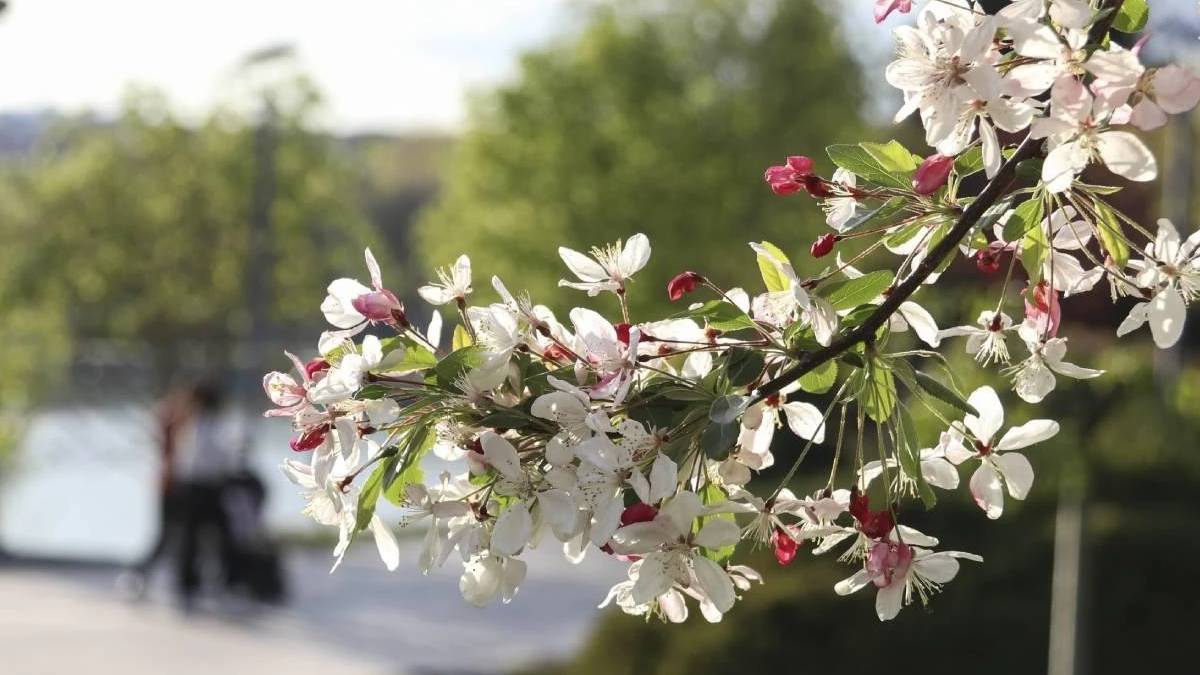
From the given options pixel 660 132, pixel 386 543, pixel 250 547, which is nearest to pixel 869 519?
pixel 386 543

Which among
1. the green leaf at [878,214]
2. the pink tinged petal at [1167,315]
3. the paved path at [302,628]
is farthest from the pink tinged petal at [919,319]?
the paved path at [302,628]

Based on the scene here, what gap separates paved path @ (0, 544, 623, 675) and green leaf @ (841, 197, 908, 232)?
848 cm

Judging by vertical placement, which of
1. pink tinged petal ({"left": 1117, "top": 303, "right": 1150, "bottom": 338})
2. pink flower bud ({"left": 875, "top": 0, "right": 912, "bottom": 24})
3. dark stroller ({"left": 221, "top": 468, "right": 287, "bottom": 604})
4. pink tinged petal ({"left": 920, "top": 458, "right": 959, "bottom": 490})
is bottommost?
pink tinged petal ({"left": 920, "top": 458, "right": 959, "bottom": 490})

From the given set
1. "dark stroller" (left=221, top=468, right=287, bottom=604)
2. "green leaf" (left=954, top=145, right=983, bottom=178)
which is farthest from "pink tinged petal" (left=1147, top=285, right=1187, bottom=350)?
"dark stroller" (left=221, top=468, right=287, bottom=604)

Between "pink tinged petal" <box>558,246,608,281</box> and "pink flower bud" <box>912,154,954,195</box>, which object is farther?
"pink tinged petal" <box>558,246,608,281</box>

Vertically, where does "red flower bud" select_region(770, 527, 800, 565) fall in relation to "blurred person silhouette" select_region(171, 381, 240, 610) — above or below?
below

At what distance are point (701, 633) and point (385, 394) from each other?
5353 mm

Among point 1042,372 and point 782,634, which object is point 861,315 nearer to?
point 1042,372

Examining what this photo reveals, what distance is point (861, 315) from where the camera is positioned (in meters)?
1.52

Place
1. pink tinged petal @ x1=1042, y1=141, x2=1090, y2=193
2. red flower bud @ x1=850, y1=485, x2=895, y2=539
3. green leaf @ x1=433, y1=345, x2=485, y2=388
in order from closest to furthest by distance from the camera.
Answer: pink tinged petal @ x1=1042, y1=141, x2=1090, y2=193 < green leaf @ x1=433, y1=345, x2=485, y2=388 < red flower bud @ x1=850, y1=485, x2=895, y2=539

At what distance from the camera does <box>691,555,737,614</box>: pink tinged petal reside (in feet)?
4.58

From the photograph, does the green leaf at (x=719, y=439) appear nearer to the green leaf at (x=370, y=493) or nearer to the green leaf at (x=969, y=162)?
the green leaf at (x=370, y=493)

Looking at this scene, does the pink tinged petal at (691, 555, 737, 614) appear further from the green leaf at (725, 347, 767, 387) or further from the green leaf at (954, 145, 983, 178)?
the green leaf at (954, 145, 983, 178)

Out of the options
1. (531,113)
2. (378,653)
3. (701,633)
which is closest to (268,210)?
(378,653)
